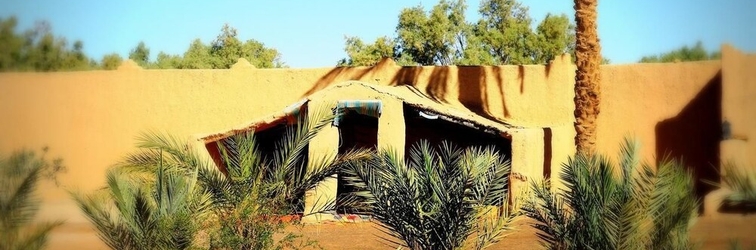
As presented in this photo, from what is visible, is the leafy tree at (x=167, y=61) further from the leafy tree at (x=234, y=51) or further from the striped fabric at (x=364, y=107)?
the striped fabric at (x=364, y=107)

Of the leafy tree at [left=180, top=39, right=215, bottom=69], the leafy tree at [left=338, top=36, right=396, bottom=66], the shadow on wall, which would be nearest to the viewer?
the shadow on wall

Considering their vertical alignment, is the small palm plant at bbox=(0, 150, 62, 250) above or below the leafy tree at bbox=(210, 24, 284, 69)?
below

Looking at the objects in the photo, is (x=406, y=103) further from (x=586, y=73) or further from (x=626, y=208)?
(x=626, y=208)

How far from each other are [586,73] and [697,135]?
9.94 feet

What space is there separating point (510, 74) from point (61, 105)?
30.9ft

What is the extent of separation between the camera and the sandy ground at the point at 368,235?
534 inches

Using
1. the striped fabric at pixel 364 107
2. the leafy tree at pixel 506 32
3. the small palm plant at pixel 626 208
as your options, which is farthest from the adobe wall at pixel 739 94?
the leafy tree at pixel 506 32

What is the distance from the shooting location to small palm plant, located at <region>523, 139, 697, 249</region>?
9227mm

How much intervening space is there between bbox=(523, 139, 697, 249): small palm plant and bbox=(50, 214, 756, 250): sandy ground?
10.7ft

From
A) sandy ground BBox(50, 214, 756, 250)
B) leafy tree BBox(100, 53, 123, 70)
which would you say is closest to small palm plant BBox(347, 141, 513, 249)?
sandy ground BBox(50, 214, 756, 250)

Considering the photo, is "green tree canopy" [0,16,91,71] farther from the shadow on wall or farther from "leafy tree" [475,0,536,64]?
"leafy tree" [475,0,536,64]

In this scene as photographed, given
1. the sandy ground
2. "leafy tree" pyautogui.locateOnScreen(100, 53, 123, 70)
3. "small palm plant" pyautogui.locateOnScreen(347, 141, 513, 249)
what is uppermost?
"leafy tree" pyautogui.locateOnScreen(100, 53, 123, 70)

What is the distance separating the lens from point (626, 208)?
362 inches

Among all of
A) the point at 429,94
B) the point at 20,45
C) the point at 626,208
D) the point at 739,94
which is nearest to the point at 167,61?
the point at 429,94
